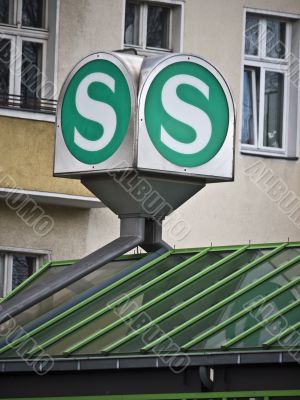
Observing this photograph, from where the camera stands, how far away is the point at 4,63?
31.1 metres

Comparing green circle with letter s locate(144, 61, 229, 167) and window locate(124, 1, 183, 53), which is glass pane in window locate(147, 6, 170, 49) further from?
green circle with letter s locate(144, 61, 229, 167)

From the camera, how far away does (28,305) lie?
22.1m

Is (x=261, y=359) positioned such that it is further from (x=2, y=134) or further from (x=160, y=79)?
(x=2, y=134)

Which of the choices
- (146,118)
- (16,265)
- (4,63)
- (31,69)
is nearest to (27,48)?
(31,69)

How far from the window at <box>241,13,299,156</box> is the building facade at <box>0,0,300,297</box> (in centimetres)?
2

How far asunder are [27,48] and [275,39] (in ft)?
15.1

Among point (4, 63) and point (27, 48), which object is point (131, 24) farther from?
point (4, 63)

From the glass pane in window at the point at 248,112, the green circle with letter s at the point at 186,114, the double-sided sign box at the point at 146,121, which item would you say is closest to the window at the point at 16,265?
the glass pane in window at the point at 248,112

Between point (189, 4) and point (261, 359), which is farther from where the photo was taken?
point (189, 4)

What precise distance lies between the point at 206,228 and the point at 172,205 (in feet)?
33.8

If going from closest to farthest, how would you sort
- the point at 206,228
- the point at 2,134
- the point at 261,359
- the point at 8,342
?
the point at 261,359
the point at 8,342
the point at 2,134
the point at 206,228

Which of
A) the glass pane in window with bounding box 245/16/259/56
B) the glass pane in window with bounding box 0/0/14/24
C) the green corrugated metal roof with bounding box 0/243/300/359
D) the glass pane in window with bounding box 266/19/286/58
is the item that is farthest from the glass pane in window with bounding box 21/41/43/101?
the green corrugated metal roof with bounding box 0/243/300/359

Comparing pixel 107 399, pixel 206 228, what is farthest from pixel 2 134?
pixel 107 399

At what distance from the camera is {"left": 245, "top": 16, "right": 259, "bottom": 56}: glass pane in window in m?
33.7
